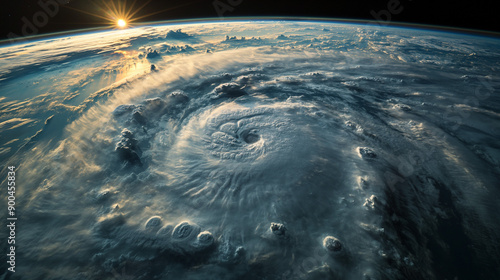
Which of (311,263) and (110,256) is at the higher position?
(110,256)

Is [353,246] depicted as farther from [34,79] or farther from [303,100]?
[34,79]

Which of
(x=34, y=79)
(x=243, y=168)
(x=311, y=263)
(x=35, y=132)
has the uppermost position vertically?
(x=34, y=79)

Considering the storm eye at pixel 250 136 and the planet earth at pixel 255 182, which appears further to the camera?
the storm eye at pixel 250 136

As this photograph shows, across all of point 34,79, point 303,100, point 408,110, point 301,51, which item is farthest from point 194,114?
point 301,51

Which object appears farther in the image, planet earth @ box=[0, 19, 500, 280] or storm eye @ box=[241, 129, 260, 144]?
storm eye @ box=[241, 129, 260, 144]
